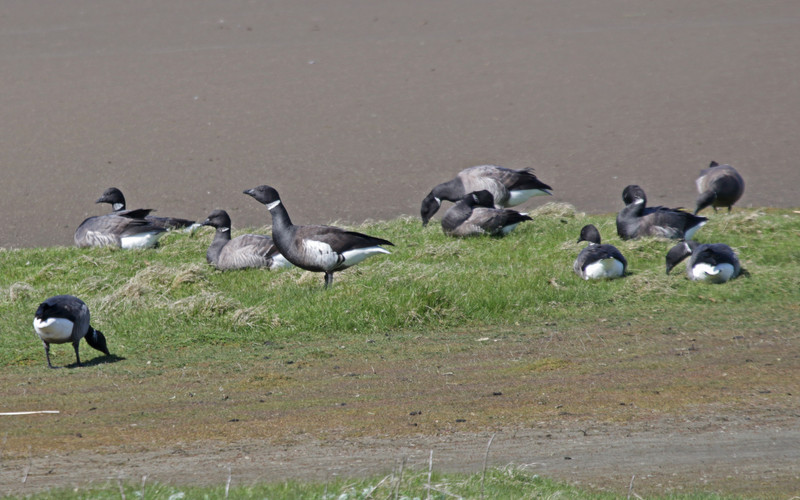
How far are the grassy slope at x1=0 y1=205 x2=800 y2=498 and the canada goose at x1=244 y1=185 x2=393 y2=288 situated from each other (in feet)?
1.07

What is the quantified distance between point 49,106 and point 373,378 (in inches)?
931

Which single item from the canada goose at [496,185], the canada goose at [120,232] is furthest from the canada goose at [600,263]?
the canada goose at [120,232]

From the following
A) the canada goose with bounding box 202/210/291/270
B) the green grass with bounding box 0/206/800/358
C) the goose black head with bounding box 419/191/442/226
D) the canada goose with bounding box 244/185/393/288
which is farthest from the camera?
the goose black head with bounding box 419/191/442/226

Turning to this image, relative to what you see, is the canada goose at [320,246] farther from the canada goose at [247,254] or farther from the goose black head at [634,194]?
the goose black head at [634,194]

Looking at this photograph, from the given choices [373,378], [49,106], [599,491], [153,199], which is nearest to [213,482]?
[599,491]

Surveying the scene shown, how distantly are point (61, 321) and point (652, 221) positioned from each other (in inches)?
376

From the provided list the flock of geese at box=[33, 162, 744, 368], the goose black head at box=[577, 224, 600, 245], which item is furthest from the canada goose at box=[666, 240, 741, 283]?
the goose black head at box=[577, 224, 600, 245]

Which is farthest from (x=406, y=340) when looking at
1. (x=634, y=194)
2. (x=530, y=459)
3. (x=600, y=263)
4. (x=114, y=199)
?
(x=114, y=199)

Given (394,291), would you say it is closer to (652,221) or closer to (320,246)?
(320,246)

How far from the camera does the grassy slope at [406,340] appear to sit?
327 inches

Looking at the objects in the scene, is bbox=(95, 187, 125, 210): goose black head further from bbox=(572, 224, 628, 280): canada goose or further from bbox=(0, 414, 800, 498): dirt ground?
bbox=(0, 414, 800, 498): dirt ground

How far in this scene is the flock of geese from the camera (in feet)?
35.1

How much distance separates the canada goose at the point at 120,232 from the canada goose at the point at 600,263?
749cm

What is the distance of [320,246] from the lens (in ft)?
42.5
